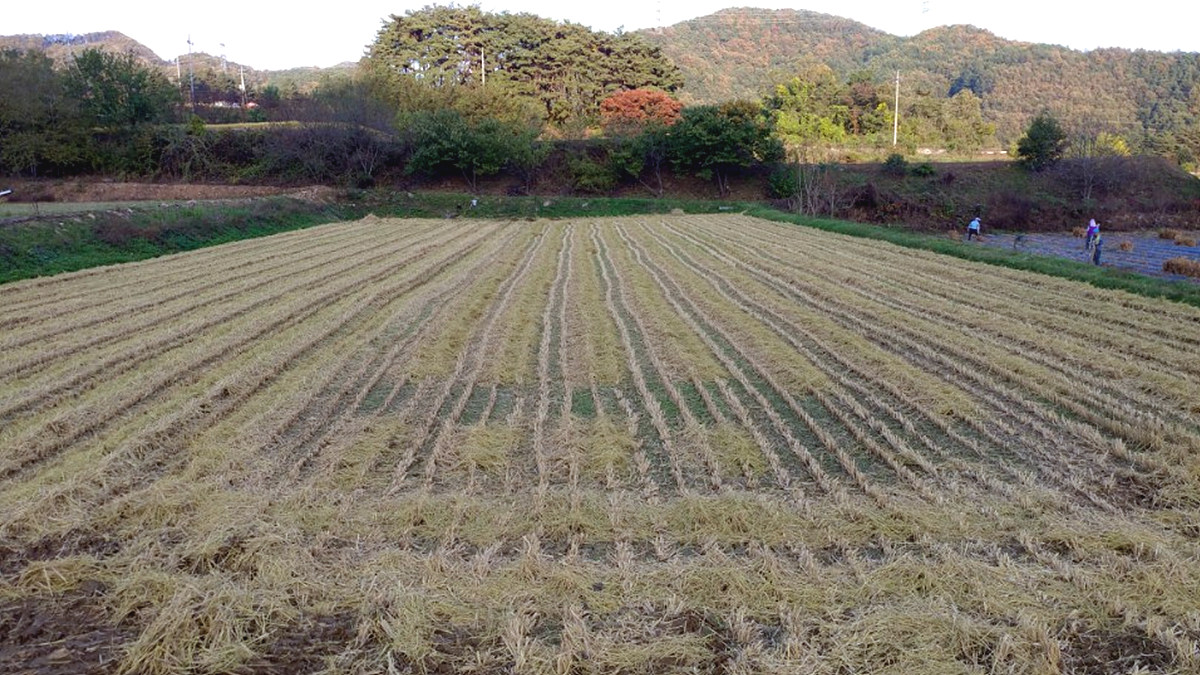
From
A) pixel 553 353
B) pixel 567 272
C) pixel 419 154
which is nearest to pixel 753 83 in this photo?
pixel 419 154

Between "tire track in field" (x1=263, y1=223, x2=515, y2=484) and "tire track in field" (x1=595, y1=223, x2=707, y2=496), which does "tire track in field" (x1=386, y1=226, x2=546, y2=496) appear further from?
"tire track in field" (x1=595, y1=223, x2=707, y2=496)

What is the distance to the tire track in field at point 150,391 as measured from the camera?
6430 mm

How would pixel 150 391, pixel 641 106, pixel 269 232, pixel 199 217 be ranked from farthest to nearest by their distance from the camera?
pixel 641 106 → pixel 269 232 → pixel 199 217 → pixel 150 391

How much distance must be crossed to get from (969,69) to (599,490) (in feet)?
322

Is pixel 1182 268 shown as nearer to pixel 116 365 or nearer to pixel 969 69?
pixel 116 365

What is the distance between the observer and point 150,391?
818cm

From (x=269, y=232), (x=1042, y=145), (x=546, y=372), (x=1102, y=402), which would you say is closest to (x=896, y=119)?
(x=1042, y=145)

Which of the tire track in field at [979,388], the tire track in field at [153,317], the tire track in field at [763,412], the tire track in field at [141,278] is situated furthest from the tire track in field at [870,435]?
the tire track in field at [141,278]

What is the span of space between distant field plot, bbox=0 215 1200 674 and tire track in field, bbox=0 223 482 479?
0.04 metres

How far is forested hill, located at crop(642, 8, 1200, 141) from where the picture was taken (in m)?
77.4

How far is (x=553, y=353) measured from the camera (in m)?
10.3

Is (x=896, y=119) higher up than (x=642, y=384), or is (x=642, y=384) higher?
(x=896, y=119)

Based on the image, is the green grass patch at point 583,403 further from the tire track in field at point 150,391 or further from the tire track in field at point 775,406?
the tire track in field at point 150,391

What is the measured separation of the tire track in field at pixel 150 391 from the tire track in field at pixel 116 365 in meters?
0.20
